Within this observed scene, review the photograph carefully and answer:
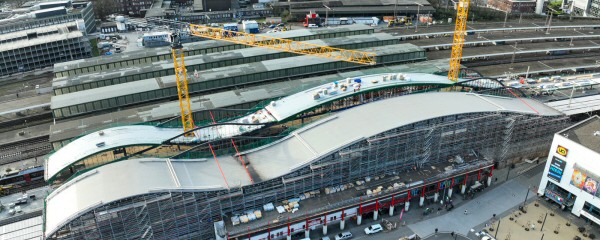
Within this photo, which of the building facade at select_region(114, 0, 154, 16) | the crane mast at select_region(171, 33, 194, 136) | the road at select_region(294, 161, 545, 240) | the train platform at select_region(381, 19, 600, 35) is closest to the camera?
the road at select_region(294, 161, 545, 240)

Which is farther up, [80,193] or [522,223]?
[80,193]

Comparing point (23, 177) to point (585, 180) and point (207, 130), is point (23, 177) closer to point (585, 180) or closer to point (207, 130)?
point (207, 130)

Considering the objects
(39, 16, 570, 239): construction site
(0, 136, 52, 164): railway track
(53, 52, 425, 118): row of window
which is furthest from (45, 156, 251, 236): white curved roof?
(53, 52, 425, 118): row of window

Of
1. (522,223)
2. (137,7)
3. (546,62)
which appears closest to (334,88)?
(522,223)

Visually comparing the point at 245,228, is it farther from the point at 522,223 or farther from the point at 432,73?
the point at 432,73

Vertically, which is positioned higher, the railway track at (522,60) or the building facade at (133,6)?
the building facade at (133,6)

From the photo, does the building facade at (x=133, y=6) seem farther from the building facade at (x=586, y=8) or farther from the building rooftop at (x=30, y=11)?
the building facade at (x=586, y=8)

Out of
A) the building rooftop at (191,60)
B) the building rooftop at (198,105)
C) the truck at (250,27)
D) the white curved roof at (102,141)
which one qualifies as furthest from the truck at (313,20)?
the white curved roof at (102,141)

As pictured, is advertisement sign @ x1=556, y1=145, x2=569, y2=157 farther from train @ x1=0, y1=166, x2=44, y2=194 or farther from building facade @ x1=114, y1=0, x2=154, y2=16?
building facade @ x1=114, y1=0, x2=154, y2=16
